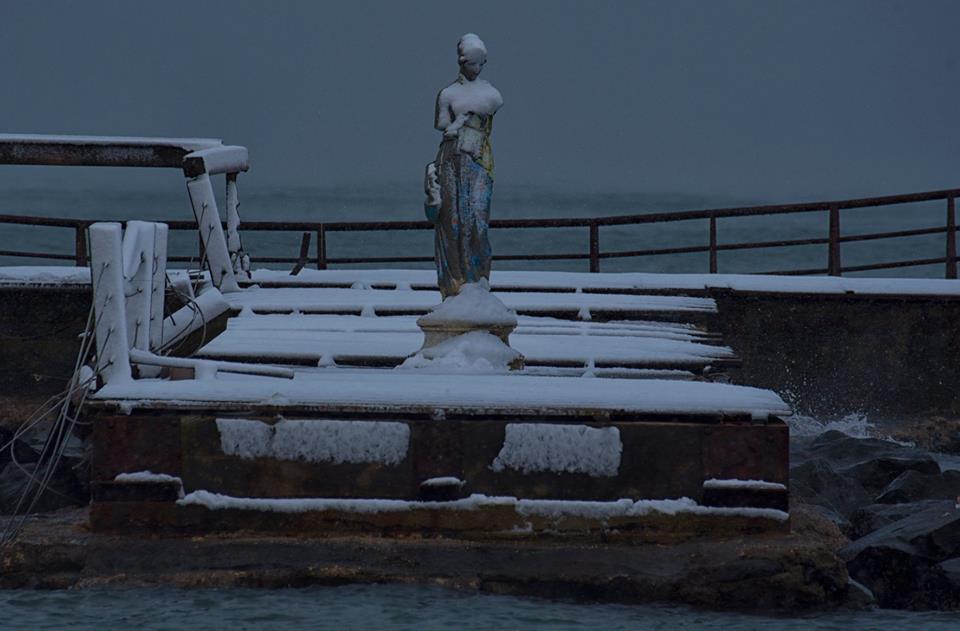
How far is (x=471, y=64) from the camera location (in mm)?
9922

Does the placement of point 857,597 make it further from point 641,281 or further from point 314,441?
point 641,281

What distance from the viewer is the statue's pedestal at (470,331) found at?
32.2 feet

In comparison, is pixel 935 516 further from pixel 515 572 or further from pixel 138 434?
pixel 138 434

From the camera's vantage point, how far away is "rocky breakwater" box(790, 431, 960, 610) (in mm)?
8453

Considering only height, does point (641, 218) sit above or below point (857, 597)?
above

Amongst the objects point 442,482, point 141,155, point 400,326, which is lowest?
point 442,482

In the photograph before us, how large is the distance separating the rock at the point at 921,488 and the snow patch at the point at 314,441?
4.39m

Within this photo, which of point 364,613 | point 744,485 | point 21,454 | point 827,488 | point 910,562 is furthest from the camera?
point 21,454

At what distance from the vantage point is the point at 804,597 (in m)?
Result: 8.15

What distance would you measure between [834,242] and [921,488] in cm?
546

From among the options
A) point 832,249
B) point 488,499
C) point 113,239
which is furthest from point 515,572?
point 832,249

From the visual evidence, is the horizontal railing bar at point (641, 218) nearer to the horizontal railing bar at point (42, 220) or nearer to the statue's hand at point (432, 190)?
the horizontal railing bar at point (42, 220)

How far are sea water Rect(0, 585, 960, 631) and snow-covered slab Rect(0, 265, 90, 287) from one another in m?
6.50

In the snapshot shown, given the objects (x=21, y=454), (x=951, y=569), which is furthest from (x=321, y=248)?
(x=951, y=569)
